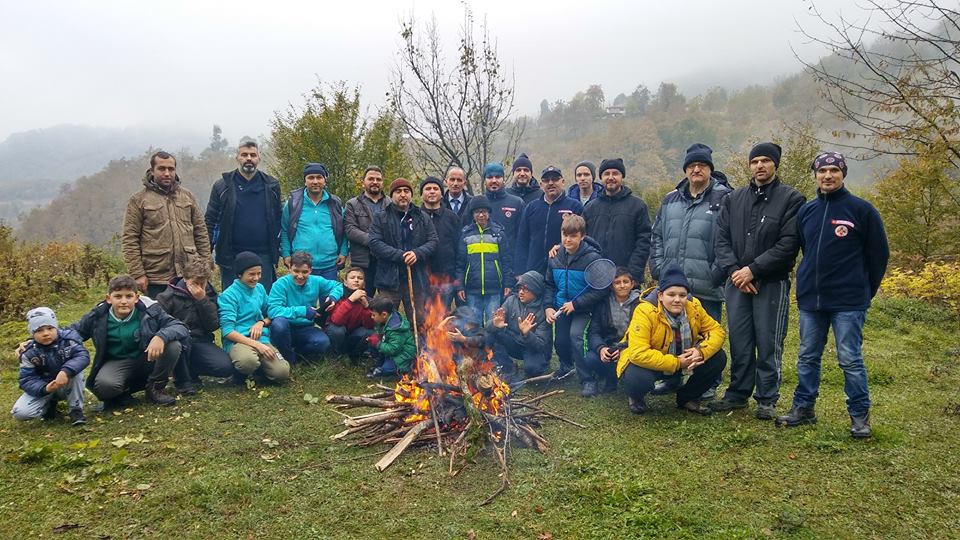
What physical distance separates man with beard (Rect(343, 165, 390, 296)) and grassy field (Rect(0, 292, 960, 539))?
2060 millimetres

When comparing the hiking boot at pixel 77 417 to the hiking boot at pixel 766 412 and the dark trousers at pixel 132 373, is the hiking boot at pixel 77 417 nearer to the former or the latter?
the dark trousers at pixel 132 373

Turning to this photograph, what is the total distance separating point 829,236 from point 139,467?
18.1ft

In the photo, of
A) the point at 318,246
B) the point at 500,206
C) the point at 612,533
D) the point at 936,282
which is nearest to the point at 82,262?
the point at 318,246

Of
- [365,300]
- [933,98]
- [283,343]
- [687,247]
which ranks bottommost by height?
[283,343]

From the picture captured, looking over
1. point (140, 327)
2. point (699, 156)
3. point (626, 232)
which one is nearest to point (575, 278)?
point (626, 232)

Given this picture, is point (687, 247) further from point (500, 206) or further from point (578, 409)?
point (500, 206)

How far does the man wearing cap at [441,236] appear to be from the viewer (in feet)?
21.7

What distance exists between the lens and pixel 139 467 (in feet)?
13.0

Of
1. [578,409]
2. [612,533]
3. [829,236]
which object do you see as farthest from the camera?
[578,409]

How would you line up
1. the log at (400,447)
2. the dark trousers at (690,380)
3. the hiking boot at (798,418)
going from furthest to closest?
1. the dark trousers at (690,380)
2. the hiking boot at (798,418)
3. the log at (400,447)

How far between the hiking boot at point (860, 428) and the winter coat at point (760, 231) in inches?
48.1

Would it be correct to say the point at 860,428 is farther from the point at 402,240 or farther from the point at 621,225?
the point at 402,240

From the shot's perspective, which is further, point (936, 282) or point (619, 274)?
point (936, 282)

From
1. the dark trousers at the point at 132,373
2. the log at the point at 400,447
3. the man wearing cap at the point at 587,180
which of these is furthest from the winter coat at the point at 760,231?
the dark trousers at the point at 132,373
